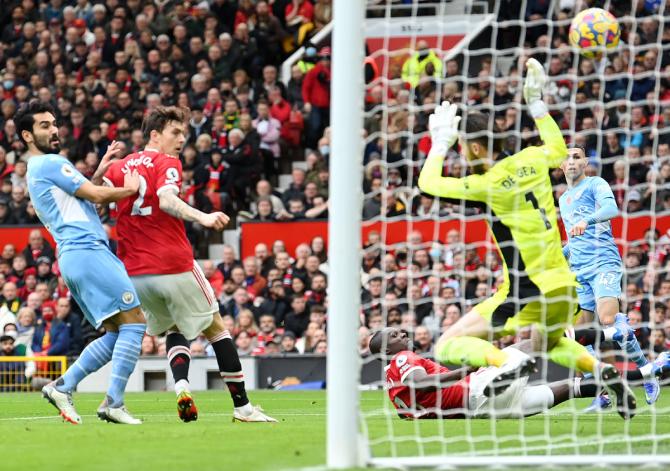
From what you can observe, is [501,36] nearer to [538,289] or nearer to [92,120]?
[92,120]

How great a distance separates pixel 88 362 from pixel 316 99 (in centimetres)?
1113

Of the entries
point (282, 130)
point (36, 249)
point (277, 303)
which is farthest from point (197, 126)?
point (277, 303)

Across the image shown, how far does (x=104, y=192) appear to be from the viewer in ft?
28.0

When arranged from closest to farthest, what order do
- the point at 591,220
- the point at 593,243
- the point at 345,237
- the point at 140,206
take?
the point at 345,237 → the point at 140,206 → the point at 591,220 → the point at 593,243

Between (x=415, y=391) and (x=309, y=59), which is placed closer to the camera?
(x=415, y=391)

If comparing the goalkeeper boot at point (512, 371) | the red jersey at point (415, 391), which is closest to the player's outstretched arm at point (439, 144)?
the goalkeeper boot at point (512, 371)

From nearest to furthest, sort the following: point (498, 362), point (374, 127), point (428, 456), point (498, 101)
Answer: point (428, 456) < point (498, 362) < point (498, 101) < point (374, 127)

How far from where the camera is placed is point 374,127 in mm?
16688

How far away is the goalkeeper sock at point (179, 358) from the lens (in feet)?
28.9

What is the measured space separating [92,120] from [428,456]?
48.5 feet

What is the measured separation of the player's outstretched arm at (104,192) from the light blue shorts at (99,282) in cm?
36

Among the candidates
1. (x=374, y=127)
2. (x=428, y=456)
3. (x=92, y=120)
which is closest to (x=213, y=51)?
(x=92, y=120)

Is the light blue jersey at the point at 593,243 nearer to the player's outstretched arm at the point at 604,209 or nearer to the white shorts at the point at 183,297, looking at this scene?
the player's outstretched arm at the point at 604,209

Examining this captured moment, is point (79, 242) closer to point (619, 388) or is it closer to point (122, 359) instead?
point (122, 359)
